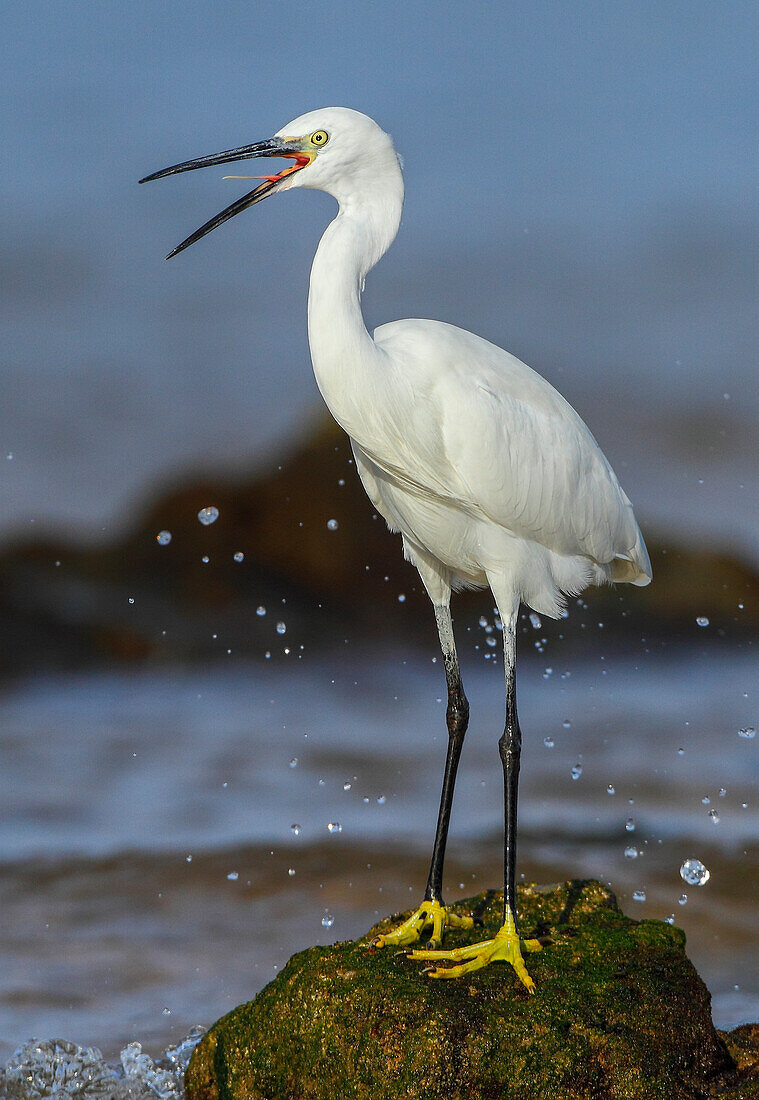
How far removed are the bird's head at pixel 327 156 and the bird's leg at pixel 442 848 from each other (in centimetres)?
131

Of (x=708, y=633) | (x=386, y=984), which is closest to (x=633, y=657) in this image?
(x=708, y=633)

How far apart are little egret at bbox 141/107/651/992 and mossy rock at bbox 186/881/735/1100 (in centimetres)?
12

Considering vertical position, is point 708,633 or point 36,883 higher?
point 36,883

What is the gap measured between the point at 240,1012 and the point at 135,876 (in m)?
3.23

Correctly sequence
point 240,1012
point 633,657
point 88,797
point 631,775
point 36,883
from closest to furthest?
point 240,1012
point 36,883
point 88,797
point 631,775
point 633,657

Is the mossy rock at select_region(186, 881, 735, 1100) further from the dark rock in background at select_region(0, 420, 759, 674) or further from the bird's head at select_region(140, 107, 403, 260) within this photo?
the dark rock in background at select_region(0, 420, 759, 674)

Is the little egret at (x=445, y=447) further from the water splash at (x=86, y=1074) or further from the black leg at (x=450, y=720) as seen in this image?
the water splash at (x=86, y=1074)

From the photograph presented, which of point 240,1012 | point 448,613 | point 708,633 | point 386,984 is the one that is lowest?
point 708,633

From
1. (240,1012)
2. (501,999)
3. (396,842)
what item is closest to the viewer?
(501,999)

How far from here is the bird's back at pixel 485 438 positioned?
9.94ft

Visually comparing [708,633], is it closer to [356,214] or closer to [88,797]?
[88,797]

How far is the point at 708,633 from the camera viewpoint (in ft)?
33.8

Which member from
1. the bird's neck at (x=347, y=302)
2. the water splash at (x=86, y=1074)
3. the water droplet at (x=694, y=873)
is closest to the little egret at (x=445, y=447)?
the bird's neck at (x=347, y=302)

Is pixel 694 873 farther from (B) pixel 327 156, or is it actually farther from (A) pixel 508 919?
(B) pixel 327 156
